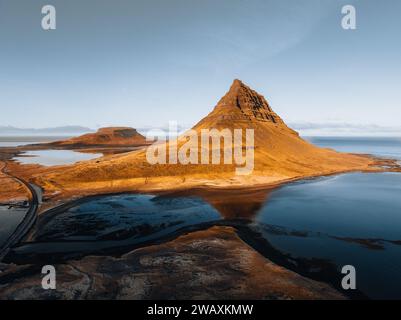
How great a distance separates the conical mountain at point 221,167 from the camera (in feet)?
123

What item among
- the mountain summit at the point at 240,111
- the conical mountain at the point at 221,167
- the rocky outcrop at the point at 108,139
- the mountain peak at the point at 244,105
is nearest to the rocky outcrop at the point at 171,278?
the conical mountain at the point at 221,167

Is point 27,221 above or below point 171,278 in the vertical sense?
above

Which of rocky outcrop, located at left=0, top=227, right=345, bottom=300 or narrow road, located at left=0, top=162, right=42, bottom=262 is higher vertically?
narrow road, located at left=0, top=162, right=42, bottom=262

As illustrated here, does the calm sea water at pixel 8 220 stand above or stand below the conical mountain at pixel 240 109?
below

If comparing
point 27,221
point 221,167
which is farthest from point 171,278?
point 221,167

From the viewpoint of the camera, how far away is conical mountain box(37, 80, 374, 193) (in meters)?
37.4

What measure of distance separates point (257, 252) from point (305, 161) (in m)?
43.8

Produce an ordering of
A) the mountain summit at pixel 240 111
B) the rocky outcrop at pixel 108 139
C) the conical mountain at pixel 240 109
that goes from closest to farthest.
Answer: the mountain summit at pixel 240 111 → the conical mountain at pixel 240 109 → the rocky outcrop at pixel 108 139

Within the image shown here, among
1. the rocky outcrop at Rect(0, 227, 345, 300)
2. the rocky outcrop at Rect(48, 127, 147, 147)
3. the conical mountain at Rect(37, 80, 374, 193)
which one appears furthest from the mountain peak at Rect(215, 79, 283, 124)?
the rocky outcrop at Rect(48, 127, 147, 147)

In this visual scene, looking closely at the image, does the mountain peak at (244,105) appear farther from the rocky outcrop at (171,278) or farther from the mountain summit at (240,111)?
the rocky outcrop at (171,278)

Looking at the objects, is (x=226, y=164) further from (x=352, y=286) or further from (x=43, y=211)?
(x=352, y=286)

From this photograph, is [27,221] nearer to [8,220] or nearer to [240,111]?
[8,220]

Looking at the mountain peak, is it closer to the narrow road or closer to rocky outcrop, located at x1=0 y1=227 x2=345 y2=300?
the narrow road

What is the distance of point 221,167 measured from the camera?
1721 inches
